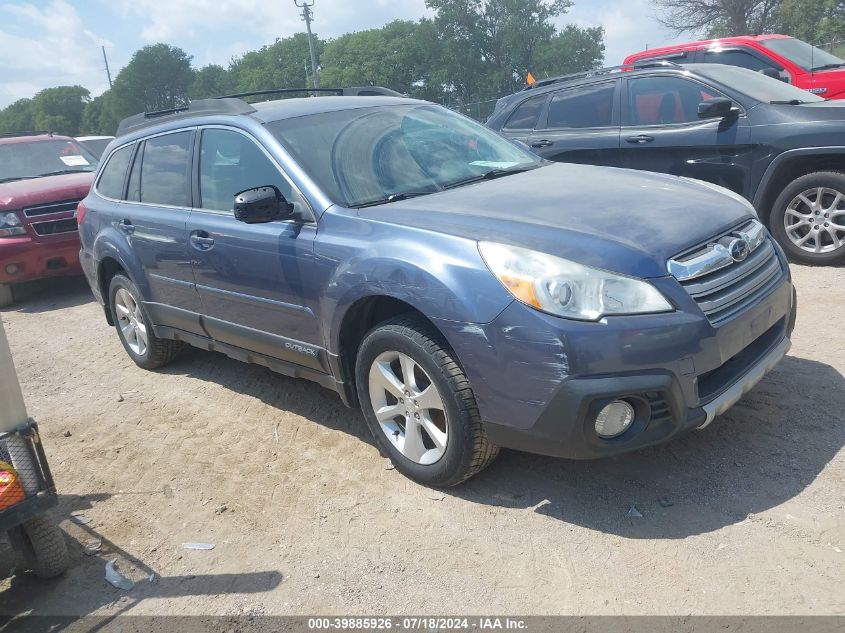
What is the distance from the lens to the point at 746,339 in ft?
10.3

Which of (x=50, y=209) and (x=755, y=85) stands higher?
(x=755, y=85)

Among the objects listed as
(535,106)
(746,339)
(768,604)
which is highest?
(535,106)

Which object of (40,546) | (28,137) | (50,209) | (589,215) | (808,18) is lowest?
(40,546)

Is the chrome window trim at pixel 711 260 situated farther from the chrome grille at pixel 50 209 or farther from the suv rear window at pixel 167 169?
the chrome grille at pixel 50 209

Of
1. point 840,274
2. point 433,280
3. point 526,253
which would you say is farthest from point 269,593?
point 840,274

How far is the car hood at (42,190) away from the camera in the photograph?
8.46m

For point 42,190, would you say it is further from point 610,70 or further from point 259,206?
point 610,70

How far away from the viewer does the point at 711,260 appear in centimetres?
309

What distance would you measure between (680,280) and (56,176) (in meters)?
8.77

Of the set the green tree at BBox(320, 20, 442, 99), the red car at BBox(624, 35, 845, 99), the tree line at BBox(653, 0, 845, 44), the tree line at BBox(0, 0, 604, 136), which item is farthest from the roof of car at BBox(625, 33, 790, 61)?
the green tree at BBox(320, 20, 442, 99)

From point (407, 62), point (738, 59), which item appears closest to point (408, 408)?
point (738, 59)

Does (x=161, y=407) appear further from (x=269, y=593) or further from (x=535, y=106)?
(x=535, y=106)

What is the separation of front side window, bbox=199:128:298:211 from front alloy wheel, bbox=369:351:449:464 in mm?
1040

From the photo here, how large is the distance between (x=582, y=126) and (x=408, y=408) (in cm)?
491
